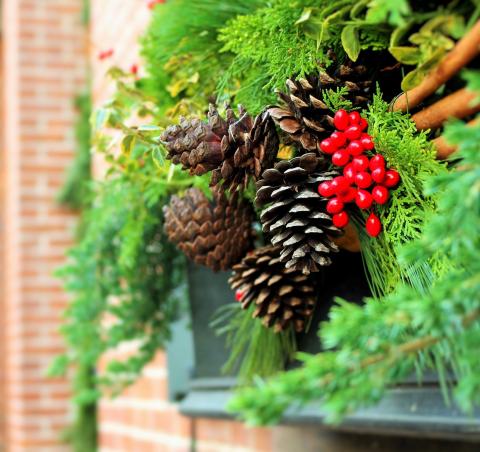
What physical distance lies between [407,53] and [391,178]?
84 mm

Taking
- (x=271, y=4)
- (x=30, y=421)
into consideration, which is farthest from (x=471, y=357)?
(x=30, y=421)

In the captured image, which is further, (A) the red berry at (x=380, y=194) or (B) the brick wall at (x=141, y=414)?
(B) the brick wall at (x=141, y=414)

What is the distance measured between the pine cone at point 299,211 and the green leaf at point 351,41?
0.07 m

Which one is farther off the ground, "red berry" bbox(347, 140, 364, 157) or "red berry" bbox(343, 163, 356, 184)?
"red berry" bbox(347, 140, 364, 157)

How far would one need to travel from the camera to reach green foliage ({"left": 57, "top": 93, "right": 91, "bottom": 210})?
2.32 metres

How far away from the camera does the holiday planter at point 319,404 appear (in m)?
0.60

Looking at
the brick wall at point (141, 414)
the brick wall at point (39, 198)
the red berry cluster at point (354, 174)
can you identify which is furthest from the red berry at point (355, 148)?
the brick wall at point (39, 198)

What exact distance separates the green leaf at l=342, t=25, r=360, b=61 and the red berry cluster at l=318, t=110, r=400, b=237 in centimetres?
4

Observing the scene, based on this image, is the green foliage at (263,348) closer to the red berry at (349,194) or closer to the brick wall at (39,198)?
the red berry at (349,194)

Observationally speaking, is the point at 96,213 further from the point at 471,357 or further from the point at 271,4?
the point at 471,357

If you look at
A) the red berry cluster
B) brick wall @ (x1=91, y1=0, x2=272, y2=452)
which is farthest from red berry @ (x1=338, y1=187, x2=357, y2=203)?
brick wall @ (x1=91, y1=0, x2=272, y2=452)

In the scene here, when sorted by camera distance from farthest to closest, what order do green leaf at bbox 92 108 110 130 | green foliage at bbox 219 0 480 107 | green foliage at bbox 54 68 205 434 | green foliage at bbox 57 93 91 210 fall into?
green foliage at bbox 57 93 91 210, green foliage at bbox 54 68 205 434, green leaf at bbox 92 108 110 130, green foliage at bbox 219 0 480 107

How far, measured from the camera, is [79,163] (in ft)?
7.65

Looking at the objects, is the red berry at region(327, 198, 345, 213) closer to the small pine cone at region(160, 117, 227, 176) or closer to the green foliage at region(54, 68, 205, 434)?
the small pine cone at region(160, 117, 227, 176)
